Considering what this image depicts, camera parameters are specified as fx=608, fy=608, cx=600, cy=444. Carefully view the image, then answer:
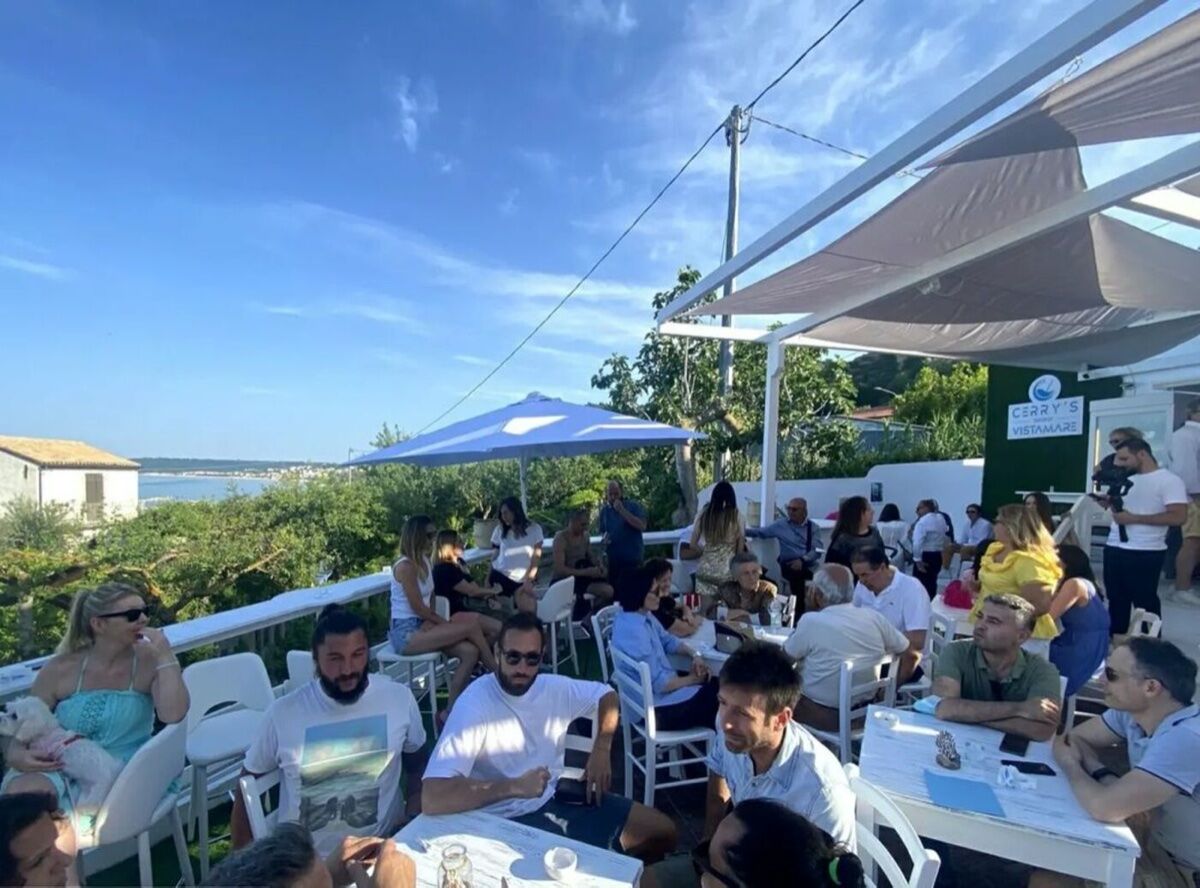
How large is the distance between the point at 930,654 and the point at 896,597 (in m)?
0.58

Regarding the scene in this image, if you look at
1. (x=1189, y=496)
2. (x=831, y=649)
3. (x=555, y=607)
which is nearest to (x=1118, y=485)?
(x=1189, y=496)

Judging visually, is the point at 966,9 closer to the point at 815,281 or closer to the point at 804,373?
the point at 815,281

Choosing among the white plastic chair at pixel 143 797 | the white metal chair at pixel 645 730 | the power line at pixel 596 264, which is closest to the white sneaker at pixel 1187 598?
the white metal chair at pixel 645 730

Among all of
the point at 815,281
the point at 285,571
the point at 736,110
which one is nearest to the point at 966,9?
the point at 815,281

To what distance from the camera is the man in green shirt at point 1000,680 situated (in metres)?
2.25

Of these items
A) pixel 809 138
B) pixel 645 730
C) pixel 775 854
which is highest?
pixel 809 138

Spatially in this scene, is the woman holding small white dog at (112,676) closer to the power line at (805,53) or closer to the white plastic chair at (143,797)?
the white plastic chair at (143,797)

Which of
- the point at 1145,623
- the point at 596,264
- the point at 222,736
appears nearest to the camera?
the point at 222,736

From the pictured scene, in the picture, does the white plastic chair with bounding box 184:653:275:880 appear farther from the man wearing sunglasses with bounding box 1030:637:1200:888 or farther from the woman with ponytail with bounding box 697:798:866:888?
the man wearing sunglasses with bounding box 1030:637:1200:888

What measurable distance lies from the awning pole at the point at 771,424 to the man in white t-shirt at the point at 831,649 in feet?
10.7

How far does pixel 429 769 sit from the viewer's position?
189cm

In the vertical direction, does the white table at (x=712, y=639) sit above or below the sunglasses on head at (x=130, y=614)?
below

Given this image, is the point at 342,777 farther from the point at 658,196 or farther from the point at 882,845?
the point at 658,196

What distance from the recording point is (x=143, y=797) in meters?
1.99
